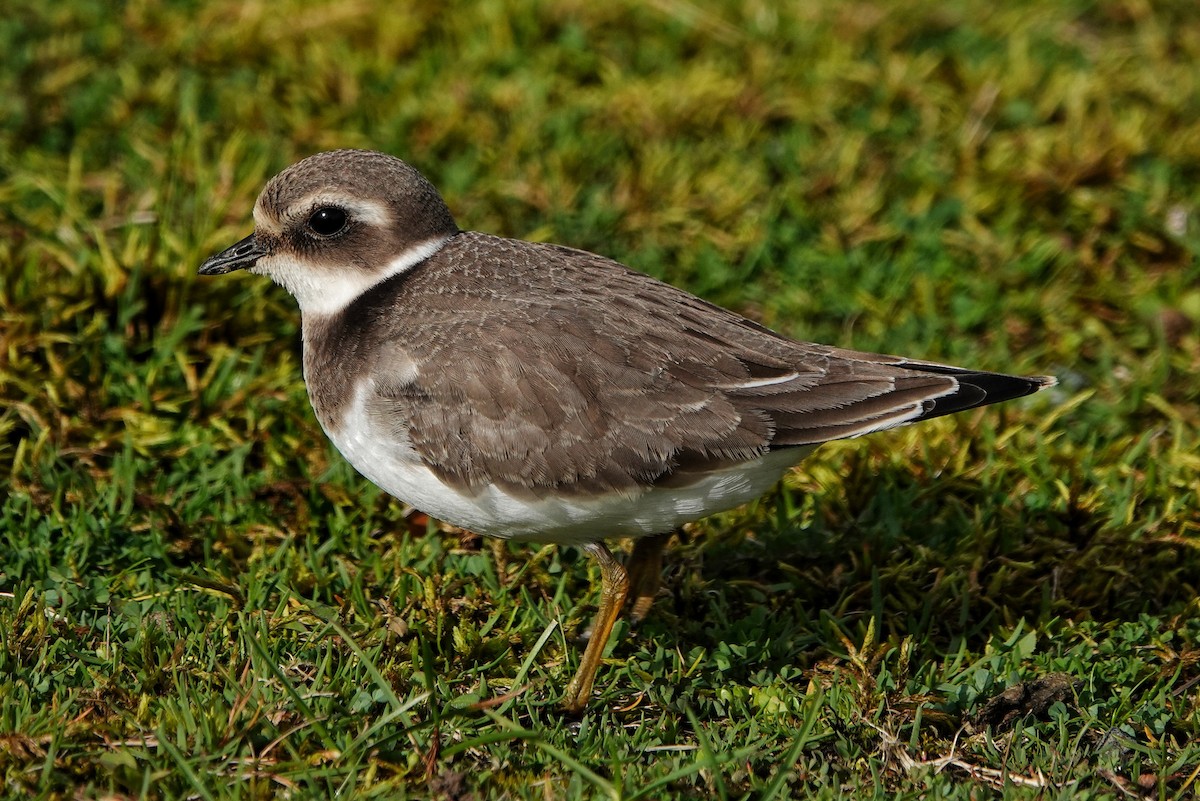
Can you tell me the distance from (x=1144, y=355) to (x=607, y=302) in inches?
137

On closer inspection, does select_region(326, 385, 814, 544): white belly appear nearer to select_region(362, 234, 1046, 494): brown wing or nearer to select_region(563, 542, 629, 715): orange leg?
select_region(362, 234, 1046, 494): brown wing

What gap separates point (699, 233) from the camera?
7672 millimetres

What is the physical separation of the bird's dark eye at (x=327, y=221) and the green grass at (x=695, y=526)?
1153 millimetres

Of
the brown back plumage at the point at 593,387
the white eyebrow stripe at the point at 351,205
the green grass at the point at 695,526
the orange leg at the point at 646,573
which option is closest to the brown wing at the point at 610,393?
the brown back plumage at the point at 593,387

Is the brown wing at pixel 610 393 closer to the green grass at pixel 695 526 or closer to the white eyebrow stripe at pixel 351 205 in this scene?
the white eyebrow stripe at pixel 351 205

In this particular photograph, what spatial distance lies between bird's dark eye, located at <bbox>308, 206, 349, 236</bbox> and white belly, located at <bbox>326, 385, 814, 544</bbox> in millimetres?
742

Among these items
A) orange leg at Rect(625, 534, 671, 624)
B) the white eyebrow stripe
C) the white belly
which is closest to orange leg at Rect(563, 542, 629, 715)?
the white belly

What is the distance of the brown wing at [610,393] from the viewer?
475cm

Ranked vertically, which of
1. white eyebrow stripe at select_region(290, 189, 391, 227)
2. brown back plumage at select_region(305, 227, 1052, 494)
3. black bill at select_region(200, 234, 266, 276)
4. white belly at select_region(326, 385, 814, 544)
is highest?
white eyebrow stripe at select_region(290, 189, 391, 227)

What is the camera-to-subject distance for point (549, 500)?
4.77m

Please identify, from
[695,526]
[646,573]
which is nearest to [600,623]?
[646,573]

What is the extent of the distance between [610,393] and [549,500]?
423 millimetres

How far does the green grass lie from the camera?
4.68 m

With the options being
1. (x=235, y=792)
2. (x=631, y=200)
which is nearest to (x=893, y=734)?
(x=235, y=792)
